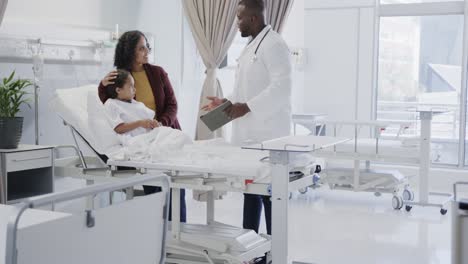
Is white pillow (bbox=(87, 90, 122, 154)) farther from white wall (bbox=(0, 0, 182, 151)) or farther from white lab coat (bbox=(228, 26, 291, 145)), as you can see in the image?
white wall (bbox=(0, 0, 182, 151))

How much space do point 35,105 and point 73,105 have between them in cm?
73

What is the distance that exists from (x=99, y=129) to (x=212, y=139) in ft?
2.64

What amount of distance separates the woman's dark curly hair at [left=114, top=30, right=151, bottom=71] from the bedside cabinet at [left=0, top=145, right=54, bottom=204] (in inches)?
27.6

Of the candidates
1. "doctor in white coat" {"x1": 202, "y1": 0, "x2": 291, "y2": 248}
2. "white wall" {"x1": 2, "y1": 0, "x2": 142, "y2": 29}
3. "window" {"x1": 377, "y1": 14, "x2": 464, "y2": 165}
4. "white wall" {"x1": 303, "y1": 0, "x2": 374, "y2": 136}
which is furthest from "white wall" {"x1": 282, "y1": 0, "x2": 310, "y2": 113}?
"doctor in white coat" {"x1": 202, "y1": 0, "x2": 291, "y2": 248}

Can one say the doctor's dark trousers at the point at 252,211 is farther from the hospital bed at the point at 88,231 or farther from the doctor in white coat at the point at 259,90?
the hospital bed at the point at 88,231

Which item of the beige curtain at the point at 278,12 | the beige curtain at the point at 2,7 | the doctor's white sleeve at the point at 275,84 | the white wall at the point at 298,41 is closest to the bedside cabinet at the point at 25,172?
the beige curtain at the point at 2,7

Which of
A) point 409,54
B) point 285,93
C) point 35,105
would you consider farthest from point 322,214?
point 409,54

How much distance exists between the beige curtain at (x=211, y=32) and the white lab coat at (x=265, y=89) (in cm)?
176

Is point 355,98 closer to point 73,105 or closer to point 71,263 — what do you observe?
point 73,105

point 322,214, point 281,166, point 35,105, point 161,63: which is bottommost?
point 322,214

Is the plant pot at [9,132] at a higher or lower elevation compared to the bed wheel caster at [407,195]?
higher

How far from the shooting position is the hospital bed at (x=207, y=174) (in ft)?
10.9

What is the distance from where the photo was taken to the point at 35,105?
4.54 meters

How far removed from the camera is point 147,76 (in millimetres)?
4113
